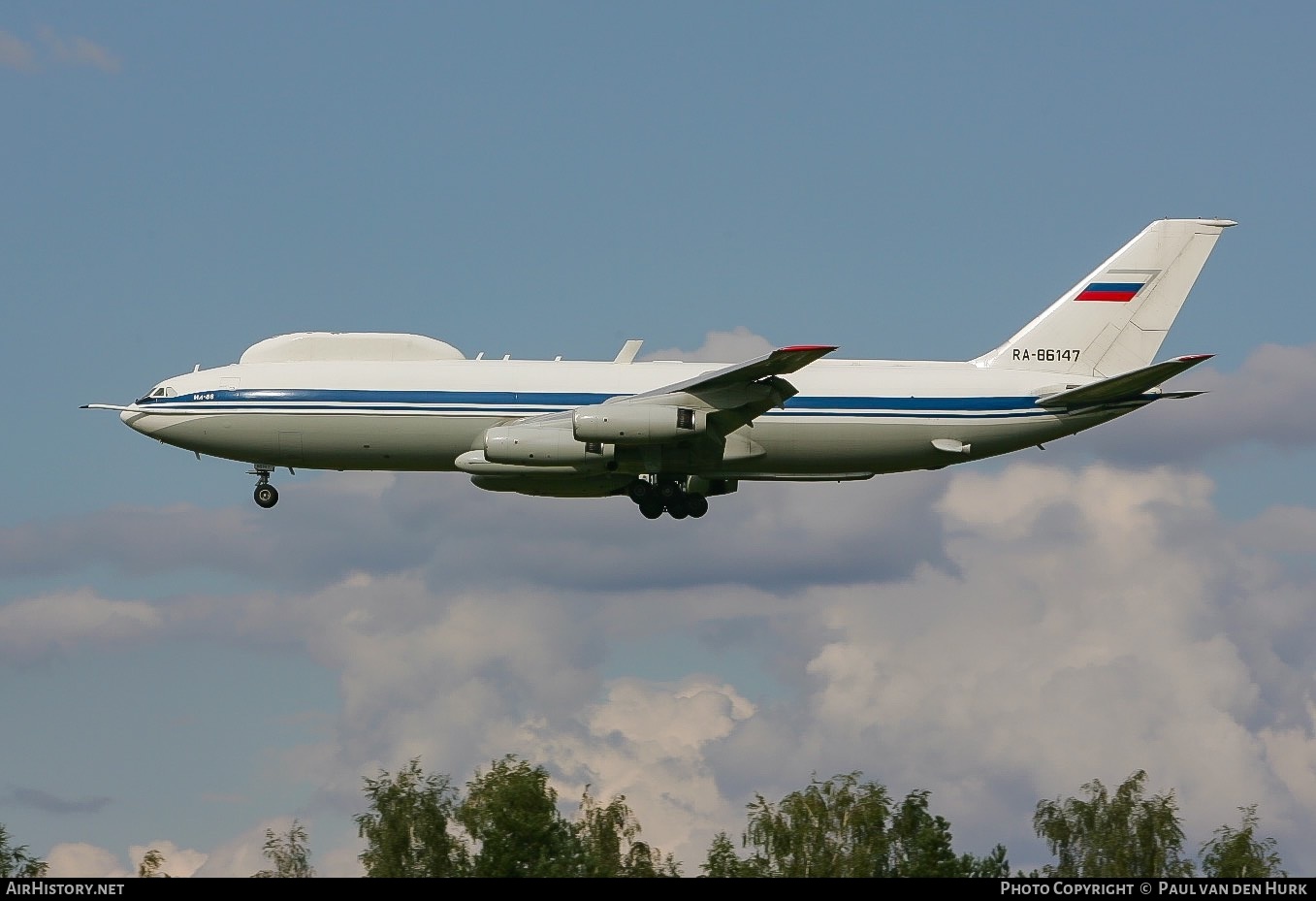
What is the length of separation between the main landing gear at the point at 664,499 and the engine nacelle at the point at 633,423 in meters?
4.83

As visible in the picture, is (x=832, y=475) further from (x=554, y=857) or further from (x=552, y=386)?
(x=554, y=857)

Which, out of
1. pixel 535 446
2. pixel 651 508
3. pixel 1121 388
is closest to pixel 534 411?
pixel 535 446

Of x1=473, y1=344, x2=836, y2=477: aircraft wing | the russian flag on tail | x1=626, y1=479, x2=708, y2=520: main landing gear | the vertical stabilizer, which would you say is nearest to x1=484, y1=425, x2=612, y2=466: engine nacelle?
x1=473, y1=344, x2=836, y2=477: aircraft wing

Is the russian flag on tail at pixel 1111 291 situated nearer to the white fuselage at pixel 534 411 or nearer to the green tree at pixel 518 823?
the white fuselage at pixel 534 411

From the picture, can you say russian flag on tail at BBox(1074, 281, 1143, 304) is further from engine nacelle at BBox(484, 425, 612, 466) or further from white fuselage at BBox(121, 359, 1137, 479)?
engine nacelle at BBox(484, 425, 612, 466)

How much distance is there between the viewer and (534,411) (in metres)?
57.8

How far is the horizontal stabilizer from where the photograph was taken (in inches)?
2176

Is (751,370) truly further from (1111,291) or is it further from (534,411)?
(1111,291)

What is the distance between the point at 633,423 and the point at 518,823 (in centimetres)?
1308

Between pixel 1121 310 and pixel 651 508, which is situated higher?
pixel 1121 310

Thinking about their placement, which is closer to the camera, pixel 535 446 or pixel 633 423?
pixel 633 423

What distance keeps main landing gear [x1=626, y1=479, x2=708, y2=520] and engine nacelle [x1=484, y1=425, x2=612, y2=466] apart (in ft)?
16.2

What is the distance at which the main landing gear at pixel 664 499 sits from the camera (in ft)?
199
